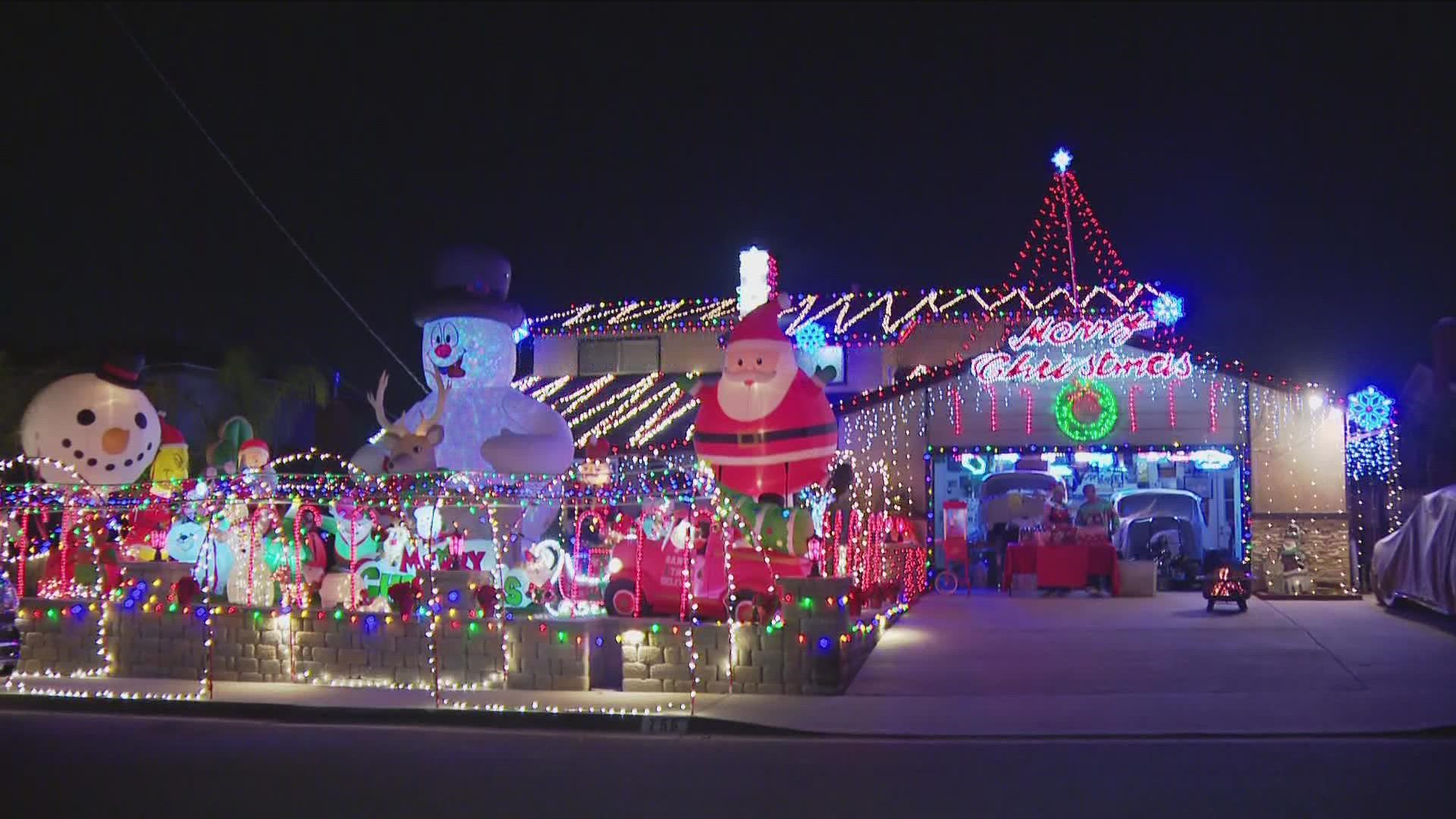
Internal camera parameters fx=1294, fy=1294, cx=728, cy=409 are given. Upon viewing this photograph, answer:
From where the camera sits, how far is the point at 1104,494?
2755cm

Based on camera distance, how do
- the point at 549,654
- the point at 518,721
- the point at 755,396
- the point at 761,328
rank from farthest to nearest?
the point at 761,328
the point at 755,396
the point at 549,654
the point at 518,721

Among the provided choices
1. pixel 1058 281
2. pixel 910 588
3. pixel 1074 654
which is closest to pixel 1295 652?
pixel 1074 654

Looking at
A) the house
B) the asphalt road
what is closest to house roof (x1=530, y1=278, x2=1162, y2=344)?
the house

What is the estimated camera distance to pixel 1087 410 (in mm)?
22906

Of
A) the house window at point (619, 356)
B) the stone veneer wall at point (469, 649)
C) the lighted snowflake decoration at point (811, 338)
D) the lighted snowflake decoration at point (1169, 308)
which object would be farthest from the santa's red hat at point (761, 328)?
the house window at point (619, 356)

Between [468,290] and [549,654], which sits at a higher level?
[468,290]

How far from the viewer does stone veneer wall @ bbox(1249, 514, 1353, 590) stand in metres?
21.4

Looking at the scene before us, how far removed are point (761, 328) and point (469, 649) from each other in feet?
14.3

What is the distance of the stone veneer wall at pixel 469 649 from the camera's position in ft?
36.9

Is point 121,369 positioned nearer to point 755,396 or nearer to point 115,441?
point 115,441

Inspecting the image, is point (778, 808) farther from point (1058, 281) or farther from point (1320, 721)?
point (1058, 281)

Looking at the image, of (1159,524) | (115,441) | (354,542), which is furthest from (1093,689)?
(1159,524)

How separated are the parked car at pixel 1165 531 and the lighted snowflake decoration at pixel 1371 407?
11.8ft

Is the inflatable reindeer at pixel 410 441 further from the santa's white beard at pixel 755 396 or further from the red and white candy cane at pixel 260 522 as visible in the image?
the santa's white beard at pixel 755 396
